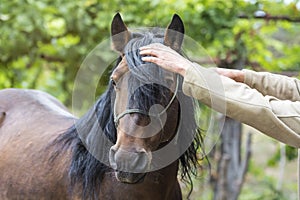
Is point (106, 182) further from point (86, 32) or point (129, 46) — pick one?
point (86, 32)

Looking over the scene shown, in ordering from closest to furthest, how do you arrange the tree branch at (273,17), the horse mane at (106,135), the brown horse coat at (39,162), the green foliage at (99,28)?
the horse mane at (106,135)
the brown horse coat at (39,162)
the green foliage at (99,28)
the tree branch at (273,17)

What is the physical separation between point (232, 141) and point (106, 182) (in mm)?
3378

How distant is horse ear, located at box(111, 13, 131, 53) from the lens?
2.52m

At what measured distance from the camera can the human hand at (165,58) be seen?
2.23 meters

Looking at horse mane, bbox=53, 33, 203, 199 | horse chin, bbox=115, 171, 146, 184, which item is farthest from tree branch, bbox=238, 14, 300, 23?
horse chin, bbox=115, 171, 146, 184

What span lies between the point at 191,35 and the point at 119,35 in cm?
282

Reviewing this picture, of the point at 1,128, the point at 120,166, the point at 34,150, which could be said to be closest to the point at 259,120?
the point at 120,166

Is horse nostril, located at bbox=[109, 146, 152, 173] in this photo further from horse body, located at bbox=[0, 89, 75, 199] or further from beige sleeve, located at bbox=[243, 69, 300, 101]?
beige sleeve, located at bbox=[243, 69, 300, 101]

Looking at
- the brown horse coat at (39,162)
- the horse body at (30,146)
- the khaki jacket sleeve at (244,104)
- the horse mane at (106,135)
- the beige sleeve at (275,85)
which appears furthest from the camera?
the horse body at (30,146)

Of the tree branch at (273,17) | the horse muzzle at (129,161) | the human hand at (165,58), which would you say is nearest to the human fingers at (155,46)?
the human hand at (165,58)

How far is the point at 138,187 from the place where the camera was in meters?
2.62

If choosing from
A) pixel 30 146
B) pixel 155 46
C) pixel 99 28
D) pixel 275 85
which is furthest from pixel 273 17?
pixel 155 46

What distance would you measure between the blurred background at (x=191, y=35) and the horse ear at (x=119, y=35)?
265 centimetres

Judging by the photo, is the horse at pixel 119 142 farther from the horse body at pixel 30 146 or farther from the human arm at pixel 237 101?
the human arm at pixel 237 101
